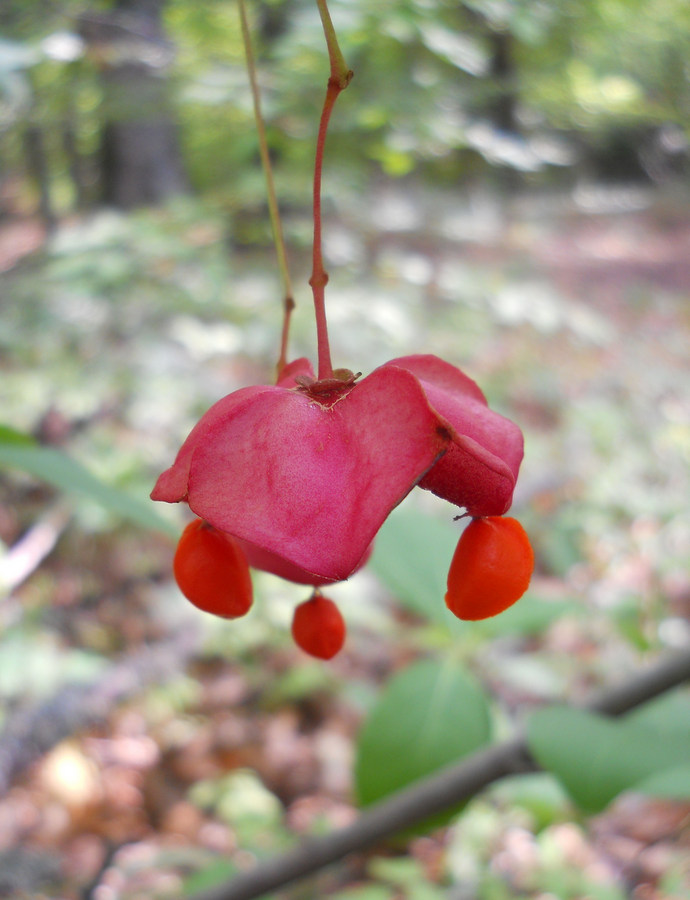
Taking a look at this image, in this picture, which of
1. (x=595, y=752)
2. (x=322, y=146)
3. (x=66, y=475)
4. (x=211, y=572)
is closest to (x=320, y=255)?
(x=322, y=146)

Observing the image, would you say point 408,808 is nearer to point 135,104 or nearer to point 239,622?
point 239,622

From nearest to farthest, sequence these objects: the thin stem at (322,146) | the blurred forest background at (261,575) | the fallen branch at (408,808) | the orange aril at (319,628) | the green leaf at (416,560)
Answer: the thin stem at (322,146) < the orange aril at (319,628) < the fallen branch at (408,808) < the green leaf at (416,560) < the blurred forest background at (261,575)

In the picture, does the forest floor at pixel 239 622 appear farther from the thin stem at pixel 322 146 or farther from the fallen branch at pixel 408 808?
the thin stem at pixel 322 146

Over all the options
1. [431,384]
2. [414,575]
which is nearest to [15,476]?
[414,575]

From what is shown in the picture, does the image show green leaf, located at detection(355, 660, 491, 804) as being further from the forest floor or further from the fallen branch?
the forest floor

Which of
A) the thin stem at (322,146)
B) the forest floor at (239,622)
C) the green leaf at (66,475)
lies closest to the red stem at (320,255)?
the thin stem at (322,146)

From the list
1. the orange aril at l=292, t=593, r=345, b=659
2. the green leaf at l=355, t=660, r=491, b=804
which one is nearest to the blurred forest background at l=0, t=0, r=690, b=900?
the green leaf at l=355, t=660, r=491, b=804
